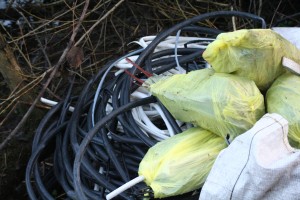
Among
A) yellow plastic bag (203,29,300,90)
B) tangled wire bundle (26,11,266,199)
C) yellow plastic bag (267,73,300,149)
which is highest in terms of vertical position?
yellow plastic bag (203,29,300,90)

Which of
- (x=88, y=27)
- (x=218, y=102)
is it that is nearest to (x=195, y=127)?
(x=218, y=102)

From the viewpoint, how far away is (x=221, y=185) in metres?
1.17

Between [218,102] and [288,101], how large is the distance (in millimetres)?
195

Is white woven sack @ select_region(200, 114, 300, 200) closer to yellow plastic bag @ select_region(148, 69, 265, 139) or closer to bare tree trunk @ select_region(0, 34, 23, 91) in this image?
yellow plastic bag @ select_region(148, 69, 265, 139)

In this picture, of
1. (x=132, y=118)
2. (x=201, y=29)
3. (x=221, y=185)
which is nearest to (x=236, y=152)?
(x=221, y=185)

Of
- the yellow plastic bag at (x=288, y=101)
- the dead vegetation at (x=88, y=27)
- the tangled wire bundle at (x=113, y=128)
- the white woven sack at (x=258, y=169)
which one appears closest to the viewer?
the white woven sack at (x=258, y=169)

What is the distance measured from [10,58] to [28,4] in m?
0.77

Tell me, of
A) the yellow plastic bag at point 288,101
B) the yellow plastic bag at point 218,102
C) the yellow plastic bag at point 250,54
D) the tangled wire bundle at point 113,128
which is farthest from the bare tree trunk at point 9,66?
the yellow plastic bag at point 288,101

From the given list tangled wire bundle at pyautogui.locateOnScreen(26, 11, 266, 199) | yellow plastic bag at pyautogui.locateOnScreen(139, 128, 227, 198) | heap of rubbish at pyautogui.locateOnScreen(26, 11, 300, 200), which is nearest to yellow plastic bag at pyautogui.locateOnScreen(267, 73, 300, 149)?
heap of rubbish at pyautogui.locateOnScreen(26, 11, 300, 200)

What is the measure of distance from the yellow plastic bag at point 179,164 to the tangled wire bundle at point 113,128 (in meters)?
0.06

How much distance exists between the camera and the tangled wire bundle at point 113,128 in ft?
4.96

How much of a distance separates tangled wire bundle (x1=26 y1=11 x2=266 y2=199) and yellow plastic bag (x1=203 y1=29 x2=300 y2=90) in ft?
0.89

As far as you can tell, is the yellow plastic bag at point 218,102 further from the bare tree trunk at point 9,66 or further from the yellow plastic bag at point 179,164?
the bare tree trunk at point 9,66

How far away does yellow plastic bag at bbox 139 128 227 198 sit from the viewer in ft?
4.21
